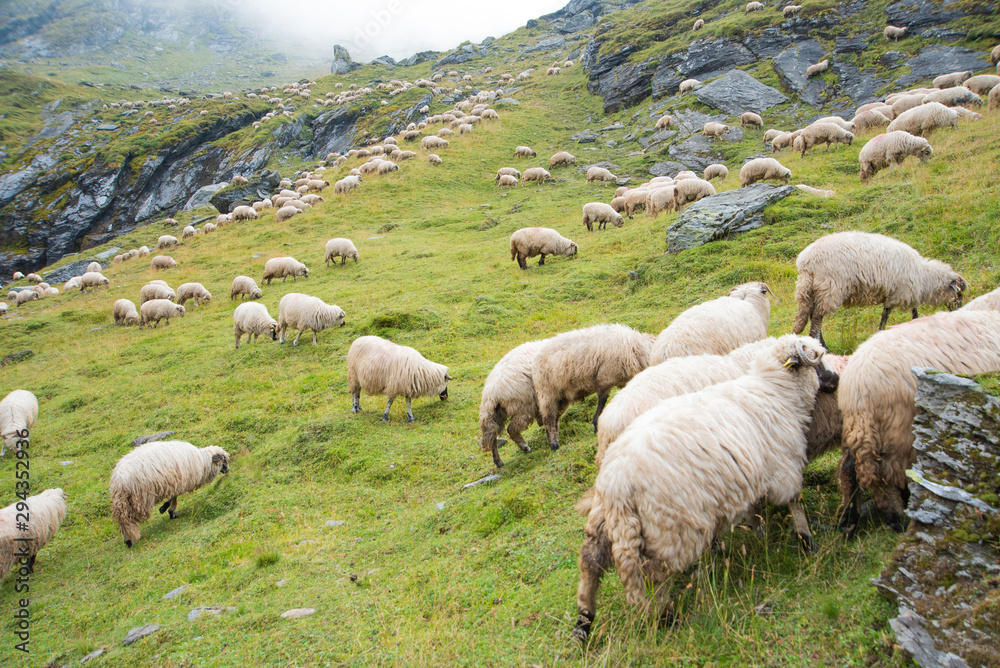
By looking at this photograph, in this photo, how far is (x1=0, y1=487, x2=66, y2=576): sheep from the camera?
788 centimetres

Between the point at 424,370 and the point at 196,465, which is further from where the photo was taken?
the point at 424,370

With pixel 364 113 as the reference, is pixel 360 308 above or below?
below

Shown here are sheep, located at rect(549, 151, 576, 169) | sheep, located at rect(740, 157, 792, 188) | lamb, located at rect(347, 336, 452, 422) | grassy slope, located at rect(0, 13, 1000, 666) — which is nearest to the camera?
grassy slope, located at rect(0, 13, 1000, 666)

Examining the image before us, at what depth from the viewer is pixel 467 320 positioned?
15406 mm

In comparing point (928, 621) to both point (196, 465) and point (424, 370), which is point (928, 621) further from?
point (196, 465)

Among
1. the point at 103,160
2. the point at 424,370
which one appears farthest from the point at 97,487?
the point at 103,160

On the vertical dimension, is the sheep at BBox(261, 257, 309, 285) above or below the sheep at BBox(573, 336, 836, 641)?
above

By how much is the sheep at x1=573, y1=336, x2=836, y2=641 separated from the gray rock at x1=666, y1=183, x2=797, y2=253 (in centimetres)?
1027

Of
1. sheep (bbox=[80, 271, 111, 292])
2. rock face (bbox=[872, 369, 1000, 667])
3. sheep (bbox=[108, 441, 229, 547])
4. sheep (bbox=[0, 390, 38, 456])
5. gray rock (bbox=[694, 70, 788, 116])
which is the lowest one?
sheep (bbox=[108, 441, 229, 547])

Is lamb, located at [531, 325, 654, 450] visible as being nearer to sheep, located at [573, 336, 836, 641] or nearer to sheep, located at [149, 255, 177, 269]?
sheep, located at [573, 336, 836, 641]

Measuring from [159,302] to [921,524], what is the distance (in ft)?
84.5

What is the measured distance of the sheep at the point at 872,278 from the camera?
25.5ft

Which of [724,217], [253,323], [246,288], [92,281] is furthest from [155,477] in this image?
[92,281]

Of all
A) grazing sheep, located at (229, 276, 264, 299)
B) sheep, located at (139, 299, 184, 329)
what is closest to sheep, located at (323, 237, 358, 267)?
grazing sheep, located at (229, 276, 264, 299)
